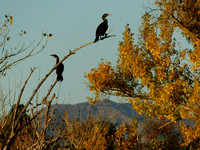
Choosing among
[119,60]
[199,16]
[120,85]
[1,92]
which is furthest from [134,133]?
[1,92]

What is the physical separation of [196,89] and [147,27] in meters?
4.47

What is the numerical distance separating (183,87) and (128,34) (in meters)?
4.58

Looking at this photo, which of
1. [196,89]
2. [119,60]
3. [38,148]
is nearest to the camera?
[38,148]

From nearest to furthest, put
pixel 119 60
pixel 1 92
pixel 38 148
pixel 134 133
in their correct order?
1. pixel 38 148
2. pixel 1 92
3. pixel 119 60
4. pixel 134 133

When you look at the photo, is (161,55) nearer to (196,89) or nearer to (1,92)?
(196,89)

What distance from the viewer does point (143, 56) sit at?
2030 cm

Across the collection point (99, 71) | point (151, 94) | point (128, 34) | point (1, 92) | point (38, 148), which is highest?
point (128, 34)

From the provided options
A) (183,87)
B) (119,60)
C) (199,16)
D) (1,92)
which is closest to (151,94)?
(183,87)

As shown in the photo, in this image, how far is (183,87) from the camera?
61.4 feet

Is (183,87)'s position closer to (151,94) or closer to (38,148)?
(151,94)

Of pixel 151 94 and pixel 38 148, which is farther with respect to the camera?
pixel 151 94

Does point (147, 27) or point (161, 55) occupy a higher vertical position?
point (147, 27)

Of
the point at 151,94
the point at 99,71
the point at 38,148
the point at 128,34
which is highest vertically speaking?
the point at 128,34

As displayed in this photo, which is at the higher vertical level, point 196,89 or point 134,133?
point 196,89
